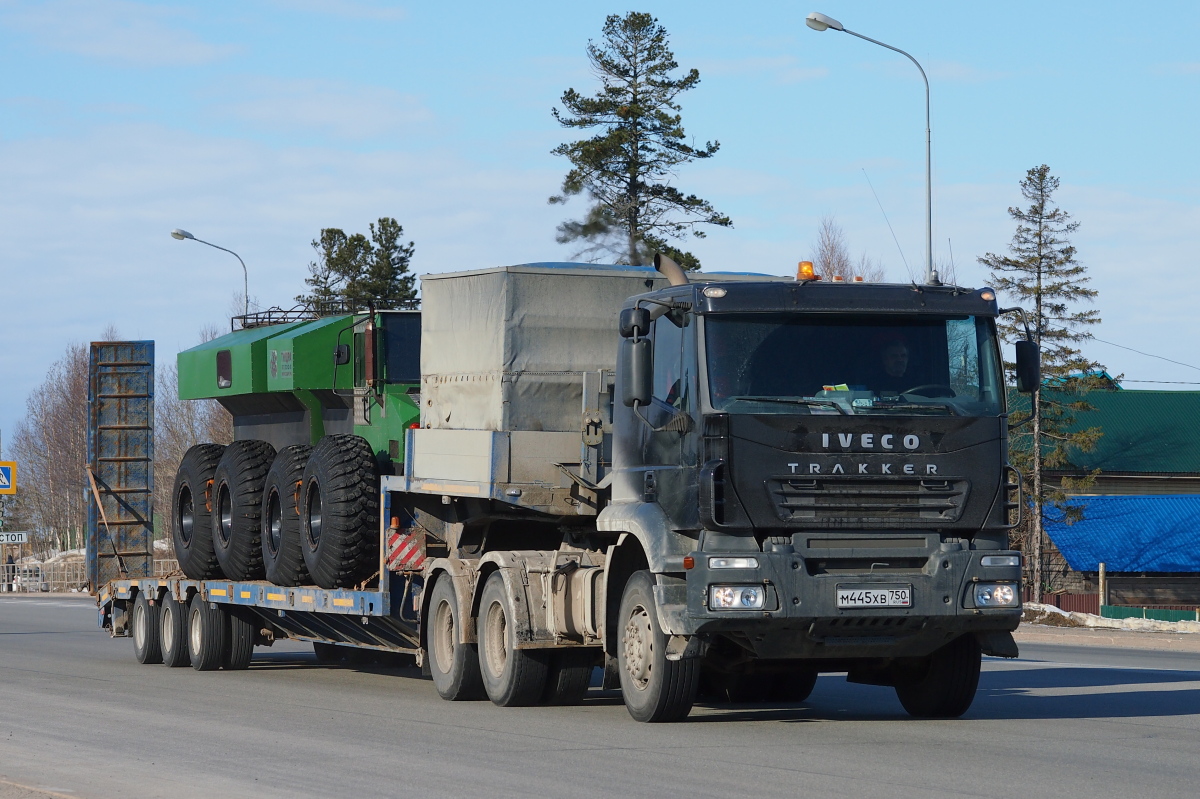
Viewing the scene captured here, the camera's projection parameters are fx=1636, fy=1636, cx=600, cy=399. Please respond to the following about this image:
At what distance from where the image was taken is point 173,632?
65.7ft

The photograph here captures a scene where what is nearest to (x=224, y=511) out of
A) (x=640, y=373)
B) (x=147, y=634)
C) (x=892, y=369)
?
(x=147, y=634)

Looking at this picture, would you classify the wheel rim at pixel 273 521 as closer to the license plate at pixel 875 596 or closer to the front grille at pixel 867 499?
the front grille at pixel 867 499

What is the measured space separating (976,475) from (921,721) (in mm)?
2240

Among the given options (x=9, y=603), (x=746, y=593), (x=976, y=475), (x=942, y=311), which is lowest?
(x=9, y=603)

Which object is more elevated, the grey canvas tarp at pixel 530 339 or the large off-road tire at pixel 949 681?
the grey canvas tarp at pixel 530 339

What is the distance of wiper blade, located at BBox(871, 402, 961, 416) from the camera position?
37.1 feet

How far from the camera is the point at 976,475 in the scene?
1137cm

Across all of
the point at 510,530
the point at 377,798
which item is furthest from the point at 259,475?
the point at 377,798

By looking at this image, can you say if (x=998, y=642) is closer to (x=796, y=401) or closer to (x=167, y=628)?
(x=796, y=401)

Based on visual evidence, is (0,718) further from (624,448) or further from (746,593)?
(746,593)

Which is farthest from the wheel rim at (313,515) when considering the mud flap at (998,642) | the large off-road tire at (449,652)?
the mud flap at (998,642)

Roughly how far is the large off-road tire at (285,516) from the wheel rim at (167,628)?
3036 mm

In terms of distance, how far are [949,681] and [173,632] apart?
10.9 metres

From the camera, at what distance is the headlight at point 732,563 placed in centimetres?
1100
